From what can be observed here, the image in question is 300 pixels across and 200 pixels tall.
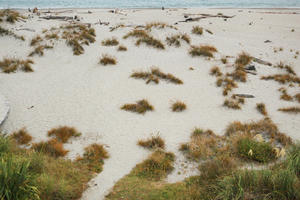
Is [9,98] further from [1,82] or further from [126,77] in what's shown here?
[126,77]

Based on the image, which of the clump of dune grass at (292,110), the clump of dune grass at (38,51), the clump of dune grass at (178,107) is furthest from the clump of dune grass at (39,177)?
the clump of dune grass at (38,51)

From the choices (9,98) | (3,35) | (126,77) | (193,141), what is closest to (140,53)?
(126,77)

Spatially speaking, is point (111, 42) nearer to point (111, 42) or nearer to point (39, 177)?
point (111, 42)

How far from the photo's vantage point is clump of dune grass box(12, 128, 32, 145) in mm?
6682

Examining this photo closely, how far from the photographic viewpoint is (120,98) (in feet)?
33.3

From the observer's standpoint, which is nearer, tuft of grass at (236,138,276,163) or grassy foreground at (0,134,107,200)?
grassy foreground at (0,134,107,200)

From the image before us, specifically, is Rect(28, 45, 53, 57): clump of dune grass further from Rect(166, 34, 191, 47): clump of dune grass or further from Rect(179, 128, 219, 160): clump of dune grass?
Rect(179, 128, 219, 160): clump of dune grass

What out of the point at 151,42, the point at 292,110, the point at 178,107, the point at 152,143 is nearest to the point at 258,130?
the point at 292,110

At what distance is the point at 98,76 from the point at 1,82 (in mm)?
4923

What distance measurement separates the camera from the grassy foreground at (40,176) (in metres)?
3.83

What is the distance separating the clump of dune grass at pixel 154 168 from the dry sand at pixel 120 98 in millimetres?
240

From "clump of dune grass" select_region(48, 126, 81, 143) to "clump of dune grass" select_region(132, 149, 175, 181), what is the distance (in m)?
2.69

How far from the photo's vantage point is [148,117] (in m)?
8.84

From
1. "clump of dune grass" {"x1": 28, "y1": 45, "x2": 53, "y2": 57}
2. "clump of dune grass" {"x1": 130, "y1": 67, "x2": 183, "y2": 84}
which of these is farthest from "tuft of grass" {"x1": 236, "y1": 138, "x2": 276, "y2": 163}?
"clump of dune grass" {"x1": 28, "y1": 45, "x2": 53, "y2": 57}
